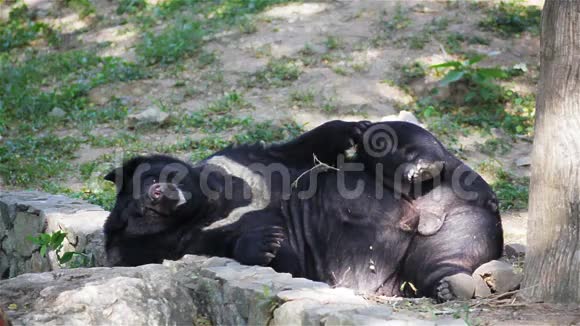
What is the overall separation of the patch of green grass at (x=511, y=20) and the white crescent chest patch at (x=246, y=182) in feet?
19.4

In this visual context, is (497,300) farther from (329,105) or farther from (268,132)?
(329,105)

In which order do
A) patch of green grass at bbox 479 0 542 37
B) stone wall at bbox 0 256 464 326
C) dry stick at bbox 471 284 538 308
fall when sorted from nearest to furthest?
stone wall at bbox 0 256 464 326 < dry stick at bbox 471 284 538 308 < patch of green grass at bbox 479 0 542 37

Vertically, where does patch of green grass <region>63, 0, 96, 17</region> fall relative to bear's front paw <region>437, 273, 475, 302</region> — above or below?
above

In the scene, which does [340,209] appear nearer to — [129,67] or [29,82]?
[129,67]

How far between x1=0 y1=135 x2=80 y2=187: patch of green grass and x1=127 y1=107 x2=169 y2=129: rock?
591 mm

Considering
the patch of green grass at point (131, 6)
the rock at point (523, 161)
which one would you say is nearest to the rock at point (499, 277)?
the rock at point (523, 161)

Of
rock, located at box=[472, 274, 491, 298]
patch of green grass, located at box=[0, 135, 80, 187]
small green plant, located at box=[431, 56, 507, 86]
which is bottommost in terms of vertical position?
rock, located at box=[472, 274, 491, 298]

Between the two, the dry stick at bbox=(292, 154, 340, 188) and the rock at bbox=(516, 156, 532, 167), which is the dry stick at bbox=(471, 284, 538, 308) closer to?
the dry stick at bbox=(292, 154, 340, 188)

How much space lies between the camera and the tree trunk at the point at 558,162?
12.9ft

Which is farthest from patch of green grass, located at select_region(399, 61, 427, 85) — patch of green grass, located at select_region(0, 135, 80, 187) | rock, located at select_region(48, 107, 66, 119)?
rock, located at select_region(48, 107, 66, 119)

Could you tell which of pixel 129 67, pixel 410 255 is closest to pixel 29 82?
pixel 129 67

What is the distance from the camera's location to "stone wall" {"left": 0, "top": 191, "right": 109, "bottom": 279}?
632 cm

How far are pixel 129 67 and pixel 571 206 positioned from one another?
761cm

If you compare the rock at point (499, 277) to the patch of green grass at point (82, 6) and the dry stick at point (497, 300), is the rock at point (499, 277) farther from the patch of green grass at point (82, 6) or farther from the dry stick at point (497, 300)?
the patch of green grass at point (82, 6)
